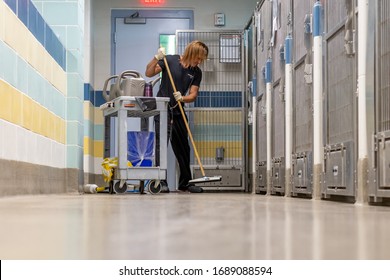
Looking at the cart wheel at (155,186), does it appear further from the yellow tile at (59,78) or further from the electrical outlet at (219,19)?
the electrical outlet at (219,19)

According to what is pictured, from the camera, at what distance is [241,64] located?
28.0 feet

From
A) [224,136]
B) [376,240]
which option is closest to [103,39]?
[224,136]

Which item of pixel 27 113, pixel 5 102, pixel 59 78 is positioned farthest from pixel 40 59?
pixel 5 102

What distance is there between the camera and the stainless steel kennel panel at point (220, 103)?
8508 mm

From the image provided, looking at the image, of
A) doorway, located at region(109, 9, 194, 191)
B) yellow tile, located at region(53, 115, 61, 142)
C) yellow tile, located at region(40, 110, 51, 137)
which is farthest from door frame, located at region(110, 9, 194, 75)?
yellow tile, located at region(40, 110, 51, 137)

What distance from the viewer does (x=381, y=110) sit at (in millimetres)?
3117

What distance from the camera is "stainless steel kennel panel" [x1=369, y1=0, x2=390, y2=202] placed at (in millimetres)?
3012

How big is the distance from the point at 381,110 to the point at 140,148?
389cm

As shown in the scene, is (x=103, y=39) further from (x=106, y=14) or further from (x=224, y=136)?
(x=224, y=136)

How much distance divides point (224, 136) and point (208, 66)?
3.10 feet

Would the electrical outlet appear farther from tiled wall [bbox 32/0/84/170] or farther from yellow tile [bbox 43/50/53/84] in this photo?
yellow tile [bbox 43/50/53/84]

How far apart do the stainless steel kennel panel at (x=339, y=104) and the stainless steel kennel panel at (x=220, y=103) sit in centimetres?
435

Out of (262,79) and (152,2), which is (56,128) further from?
(152,2)

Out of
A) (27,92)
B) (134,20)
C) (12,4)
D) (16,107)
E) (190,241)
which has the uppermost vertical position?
(134,20)
